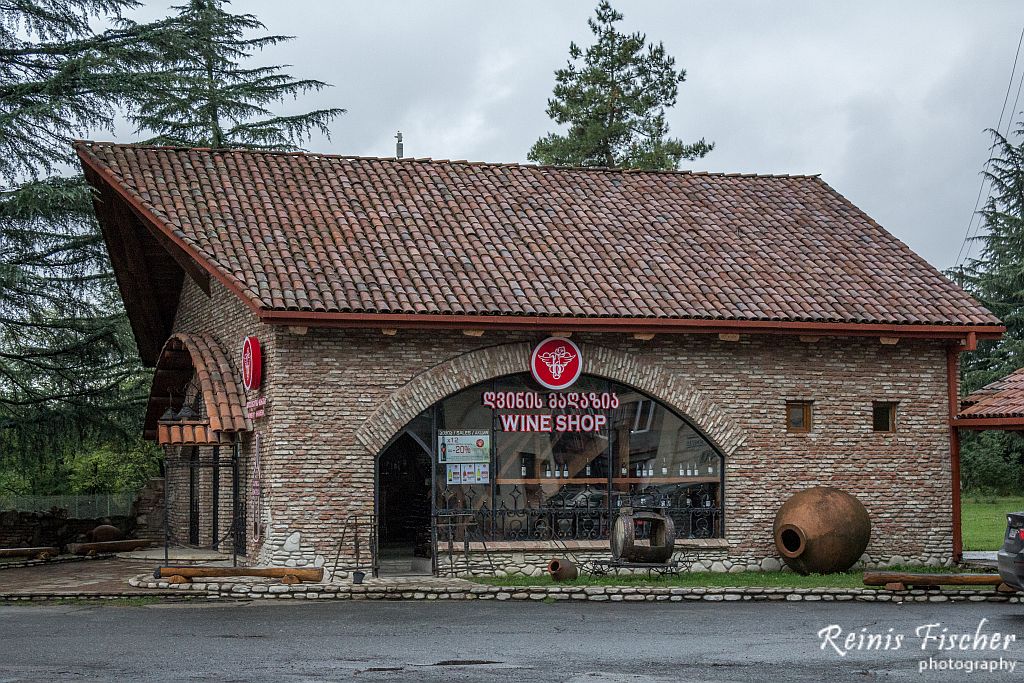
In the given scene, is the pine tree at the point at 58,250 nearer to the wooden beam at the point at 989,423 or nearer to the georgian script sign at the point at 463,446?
the georgian script sign at the point at 463,446

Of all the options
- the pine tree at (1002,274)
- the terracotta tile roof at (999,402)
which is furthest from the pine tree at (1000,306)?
the terracotta tile roof at (999,402)

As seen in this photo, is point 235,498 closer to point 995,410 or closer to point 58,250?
point 58,250

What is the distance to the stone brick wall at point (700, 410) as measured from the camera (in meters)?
18.1

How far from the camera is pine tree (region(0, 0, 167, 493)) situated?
70.9 ft

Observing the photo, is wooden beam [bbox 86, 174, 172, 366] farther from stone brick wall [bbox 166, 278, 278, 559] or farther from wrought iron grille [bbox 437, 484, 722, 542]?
wrought iron grille [bbox 437, 484, 722, 542]

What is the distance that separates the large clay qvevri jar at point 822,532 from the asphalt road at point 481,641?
2.72m

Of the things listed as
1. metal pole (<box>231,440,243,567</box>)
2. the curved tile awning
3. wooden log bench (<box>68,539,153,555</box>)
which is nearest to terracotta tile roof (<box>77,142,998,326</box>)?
the curved tile awning

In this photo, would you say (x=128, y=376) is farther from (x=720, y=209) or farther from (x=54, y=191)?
(x=720, y=209)

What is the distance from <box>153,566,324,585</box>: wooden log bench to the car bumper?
322 inches

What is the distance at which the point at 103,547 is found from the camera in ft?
76.6

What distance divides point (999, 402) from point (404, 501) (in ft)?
33.4

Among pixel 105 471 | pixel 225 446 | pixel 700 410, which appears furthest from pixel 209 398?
pixel 105 471

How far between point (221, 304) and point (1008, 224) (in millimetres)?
28703

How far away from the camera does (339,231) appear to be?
19922mm
